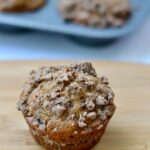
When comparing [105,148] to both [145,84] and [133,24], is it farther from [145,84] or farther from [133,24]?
[133,24]

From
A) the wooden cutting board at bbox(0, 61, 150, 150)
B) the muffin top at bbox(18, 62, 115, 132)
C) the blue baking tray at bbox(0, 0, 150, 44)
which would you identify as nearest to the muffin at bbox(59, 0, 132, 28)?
the blue baking tray at bbox(0, 0, 150, 44)

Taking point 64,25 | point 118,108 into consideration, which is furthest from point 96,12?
point 118,108

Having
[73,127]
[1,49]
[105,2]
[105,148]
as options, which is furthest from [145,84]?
[1,49]

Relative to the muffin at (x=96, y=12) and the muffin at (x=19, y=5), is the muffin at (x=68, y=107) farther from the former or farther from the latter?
the muffin at (x=19, y=5)

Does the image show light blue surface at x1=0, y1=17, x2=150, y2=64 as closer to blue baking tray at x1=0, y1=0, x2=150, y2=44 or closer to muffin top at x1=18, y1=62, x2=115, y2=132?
blue baking tray at x1=0, y1=0, x2=150, y2=44

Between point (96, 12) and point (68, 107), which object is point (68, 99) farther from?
point (96, 12)
